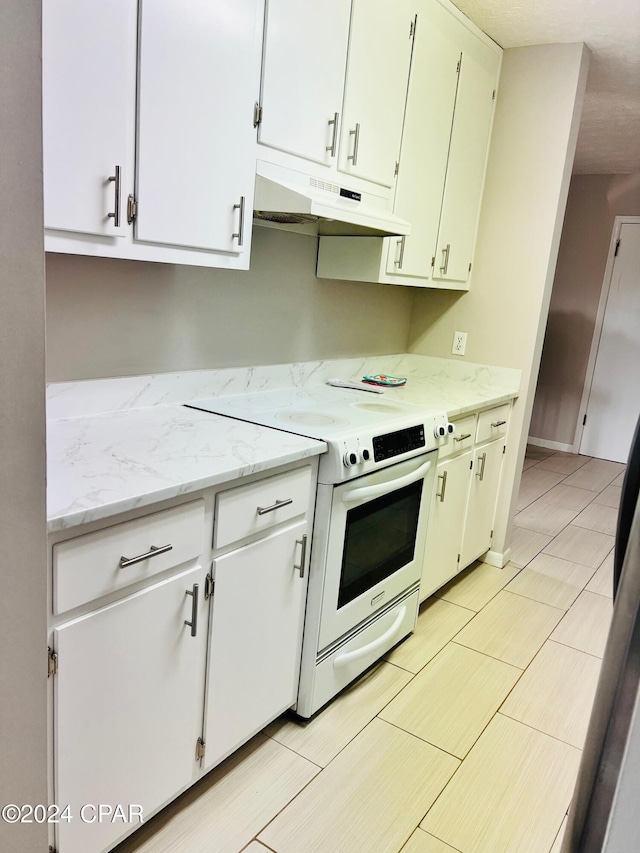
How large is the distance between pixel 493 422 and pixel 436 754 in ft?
5.18

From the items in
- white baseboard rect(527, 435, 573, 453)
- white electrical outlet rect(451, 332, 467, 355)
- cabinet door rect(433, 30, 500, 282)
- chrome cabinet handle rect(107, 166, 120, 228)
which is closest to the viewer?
chrome cabinet handle rect(107, 166, 120, 228)

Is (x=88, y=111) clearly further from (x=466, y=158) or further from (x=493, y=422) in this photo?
(x=493, y=422)

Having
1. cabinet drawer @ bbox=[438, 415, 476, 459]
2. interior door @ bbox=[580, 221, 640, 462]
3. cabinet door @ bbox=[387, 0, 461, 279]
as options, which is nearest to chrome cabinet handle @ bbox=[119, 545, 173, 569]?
cabinet drawer @ bbox=[438, 415, 476, 459]

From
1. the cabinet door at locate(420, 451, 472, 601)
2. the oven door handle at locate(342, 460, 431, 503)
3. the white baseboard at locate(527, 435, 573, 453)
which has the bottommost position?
the white baseboard at locate(527, 435, 573, 453)

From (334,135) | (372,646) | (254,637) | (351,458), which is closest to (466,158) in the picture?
(334,135)

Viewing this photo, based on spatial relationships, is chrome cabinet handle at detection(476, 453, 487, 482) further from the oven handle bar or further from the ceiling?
the ceiling

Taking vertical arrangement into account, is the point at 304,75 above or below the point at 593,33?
below

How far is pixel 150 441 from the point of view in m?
1.65

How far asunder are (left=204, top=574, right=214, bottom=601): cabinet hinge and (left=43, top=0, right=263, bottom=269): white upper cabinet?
81 centimetres

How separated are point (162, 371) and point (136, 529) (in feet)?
2.77

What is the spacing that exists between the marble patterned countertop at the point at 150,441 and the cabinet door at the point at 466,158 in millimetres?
821

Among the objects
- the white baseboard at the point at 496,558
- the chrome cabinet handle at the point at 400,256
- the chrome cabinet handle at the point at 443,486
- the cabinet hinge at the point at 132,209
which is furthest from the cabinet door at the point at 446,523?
the cabinet hinge at the point at 132,209

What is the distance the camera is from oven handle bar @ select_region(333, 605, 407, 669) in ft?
6.73

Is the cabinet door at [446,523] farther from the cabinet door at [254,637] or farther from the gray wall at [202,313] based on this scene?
the cabinet door at [254,637]
